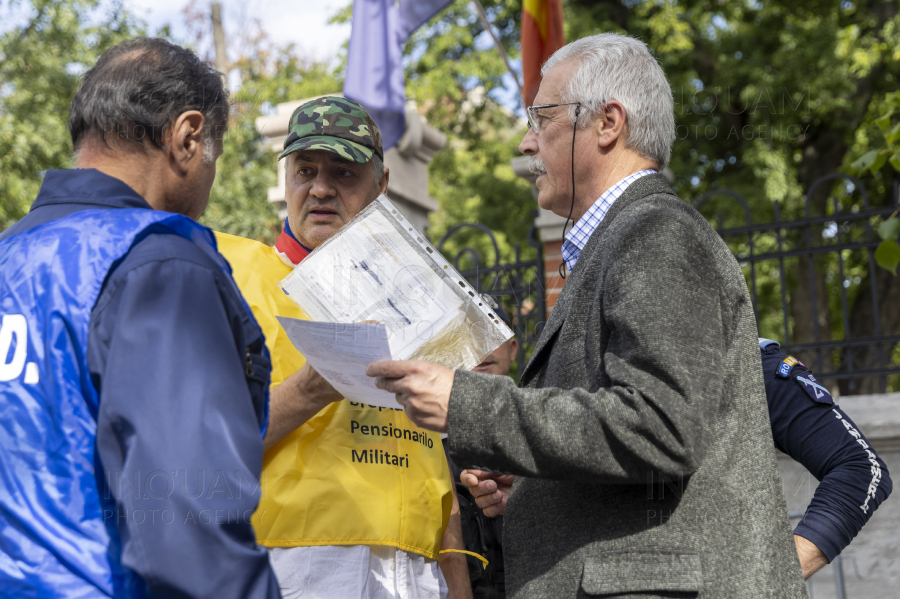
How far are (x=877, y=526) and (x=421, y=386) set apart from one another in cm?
446

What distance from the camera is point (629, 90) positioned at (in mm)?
1843

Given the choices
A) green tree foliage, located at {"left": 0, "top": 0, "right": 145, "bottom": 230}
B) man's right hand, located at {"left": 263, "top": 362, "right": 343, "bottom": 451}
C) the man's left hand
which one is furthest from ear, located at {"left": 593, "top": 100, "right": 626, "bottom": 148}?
green tree foliage, located at {"left": 0, "top": 0, "right": 145, "bottom": 230}

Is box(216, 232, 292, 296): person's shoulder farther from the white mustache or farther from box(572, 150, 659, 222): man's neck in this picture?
box(572, 150, 659, 222): man's neck

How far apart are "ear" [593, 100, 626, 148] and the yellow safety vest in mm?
917

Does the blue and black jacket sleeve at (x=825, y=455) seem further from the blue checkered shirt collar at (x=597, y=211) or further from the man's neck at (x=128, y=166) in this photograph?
the man's neck at (x=128, y=166)

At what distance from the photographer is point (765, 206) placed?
9.56 m

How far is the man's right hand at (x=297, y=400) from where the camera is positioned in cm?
186

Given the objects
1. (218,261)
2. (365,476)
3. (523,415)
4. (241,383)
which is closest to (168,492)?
(241,383)

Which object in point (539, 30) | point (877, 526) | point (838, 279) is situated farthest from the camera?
point (838, 279)

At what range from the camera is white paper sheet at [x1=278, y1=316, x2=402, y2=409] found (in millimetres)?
1475

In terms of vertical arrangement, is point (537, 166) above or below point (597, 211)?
above

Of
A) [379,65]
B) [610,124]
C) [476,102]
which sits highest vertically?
[476,102]

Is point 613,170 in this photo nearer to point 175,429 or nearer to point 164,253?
point 164,253

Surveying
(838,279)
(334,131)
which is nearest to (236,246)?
(334,131)
